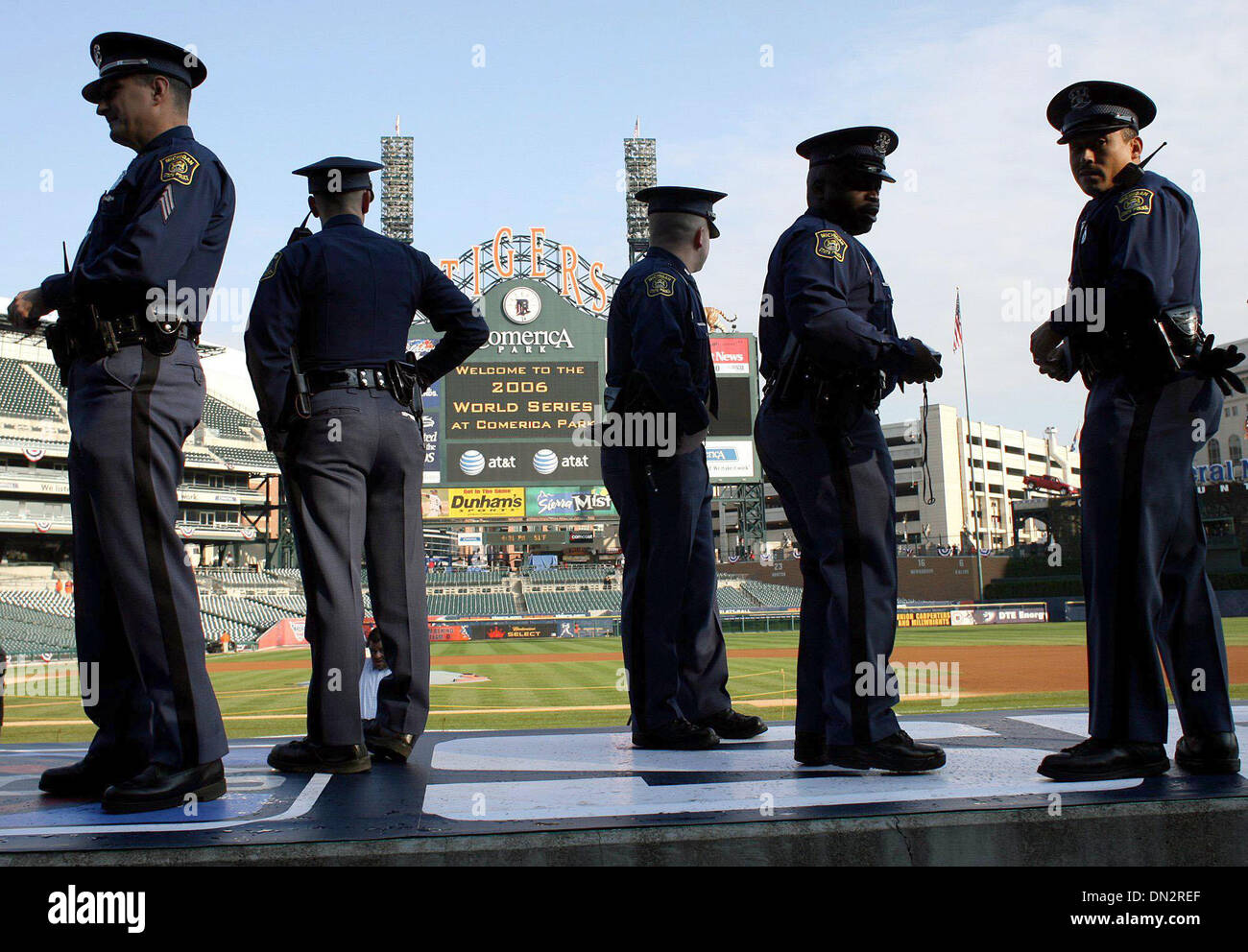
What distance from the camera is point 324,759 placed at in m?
3.38

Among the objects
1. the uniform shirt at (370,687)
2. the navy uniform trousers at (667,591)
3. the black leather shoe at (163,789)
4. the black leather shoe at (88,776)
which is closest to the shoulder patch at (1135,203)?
the navy uniform trousers at (667,591)

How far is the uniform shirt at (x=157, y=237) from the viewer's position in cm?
293

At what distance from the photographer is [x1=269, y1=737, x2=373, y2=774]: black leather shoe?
3359mm

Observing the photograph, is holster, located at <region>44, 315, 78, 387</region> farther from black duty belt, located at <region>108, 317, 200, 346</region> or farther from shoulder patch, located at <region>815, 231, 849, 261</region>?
shoulder patch, located at <region>815, 231, 849, 261</region>

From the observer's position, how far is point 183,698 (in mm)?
2883

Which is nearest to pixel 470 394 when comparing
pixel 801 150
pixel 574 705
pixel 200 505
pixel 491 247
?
pixel 491 247

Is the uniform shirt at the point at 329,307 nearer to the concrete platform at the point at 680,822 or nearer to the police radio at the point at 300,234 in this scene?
the police radio at the point at 300,234

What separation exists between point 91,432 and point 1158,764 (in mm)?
3276

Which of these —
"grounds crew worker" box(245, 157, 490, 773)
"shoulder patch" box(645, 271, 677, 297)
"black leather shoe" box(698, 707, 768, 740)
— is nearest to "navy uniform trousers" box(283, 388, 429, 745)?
"grounds crew worker" box(245, 157, 490, 773)

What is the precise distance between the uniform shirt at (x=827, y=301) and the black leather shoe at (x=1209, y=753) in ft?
4.87

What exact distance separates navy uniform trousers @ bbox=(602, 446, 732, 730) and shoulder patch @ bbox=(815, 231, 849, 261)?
1.18 meters

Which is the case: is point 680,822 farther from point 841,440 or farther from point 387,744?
point 387,744

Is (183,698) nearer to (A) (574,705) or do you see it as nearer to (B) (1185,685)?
(B) (1185,685)

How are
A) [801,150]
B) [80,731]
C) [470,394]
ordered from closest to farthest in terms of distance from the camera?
1. [801,150]
2. [80,731]
3. [470,394]
